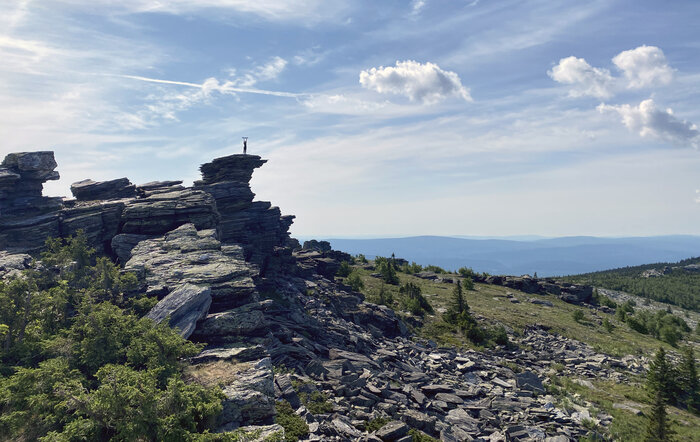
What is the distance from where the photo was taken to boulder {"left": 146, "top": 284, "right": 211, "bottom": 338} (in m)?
30.4

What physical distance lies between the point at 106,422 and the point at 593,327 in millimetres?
90137

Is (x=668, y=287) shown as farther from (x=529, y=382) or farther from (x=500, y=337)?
(x=529, y=382)

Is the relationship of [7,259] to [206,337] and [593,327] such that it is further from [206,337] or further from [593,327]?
[593,327]

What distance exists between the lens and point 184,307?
31.6 metres

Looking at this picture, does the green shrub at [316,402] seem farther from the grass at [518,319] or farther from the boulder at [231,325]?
the grass at [518,319]

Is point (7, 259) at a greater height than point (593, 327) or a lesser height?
greater

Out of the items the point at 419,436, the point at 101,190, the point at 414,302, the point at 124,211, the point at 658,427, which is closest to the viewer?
the point at 419,436

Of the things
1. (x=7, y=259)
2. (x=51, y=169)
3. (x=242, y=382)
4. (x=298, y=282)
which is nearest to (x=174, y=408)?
(x=242, y=382)

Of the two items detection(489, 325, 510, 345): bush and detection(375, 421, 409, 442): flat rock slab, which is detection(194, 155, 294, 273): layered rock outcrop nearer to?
detection(489, 325, 510, 345): bush

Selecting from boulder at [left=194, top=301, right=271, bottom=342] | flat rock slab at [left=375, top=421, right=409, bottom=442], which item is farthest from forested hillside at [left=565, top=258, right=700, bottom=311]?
boulder at [left=194, top=301, right=271, bottom=342]

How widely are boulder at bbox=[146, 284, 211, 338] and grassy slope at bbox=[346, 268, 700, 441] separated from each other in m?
36.9

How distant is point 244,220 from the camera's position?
2525 inches

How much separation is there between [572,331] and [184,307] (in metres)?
71.6

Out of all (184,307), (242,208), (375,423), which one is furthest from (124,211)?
(375,423)
